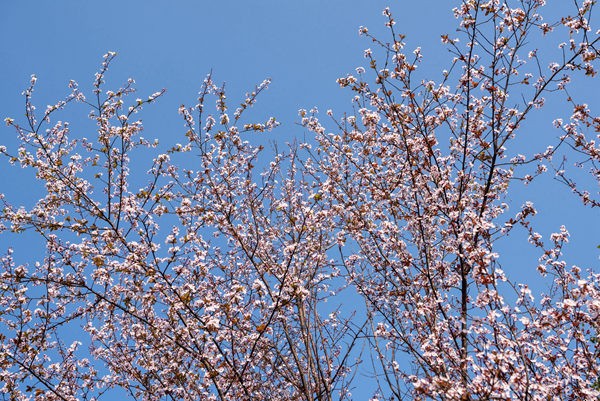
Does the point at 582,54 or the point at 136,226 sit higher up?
the point at 582,54

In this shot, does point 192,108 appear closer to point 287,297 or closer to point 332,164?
point 332,164

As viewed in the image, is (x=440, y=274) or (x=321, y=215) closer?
(x=440, y=274)

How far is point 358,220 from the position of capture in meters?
8.44

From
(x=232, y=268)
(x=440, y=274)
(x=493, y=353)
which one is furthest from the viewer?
(x=232, y=268)

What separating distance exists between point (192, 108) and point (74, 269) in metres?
3.56

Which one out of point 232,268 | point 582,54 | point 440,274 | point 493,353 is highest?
point 582,54

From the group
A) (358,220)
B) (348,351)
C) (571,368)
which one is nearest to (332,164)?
(358,220)

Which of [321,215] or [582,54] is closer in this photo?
[582,54]

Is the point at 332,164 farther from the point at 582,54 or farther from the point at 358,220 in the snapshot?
the point at 582,54

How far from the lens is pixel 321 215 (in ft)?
27.4

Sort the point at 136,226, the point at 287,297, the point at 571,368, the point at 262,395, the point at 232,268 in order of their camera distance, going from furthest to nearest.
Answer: the point at 232,268 → the point at 262,395 → the point at 136,226 → the point at 287,297 → the point at 571,368

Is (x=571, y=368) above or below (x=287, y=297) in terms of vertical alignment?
below

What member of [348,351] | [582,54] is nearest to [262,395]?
[348,351]

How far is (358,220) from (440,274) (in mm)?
1680
